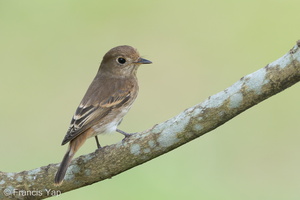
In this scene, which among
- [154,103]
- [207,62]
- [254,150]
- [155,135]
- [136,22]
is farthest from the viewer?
[136,22]

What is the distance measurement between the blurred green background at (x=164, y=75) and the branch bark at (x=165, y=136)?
2912 millimetres

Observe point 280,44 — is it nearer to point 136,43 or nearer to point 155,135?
point 136,43

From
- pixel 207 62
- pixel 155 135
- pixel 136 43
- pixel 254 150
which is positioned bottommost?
pixel 155 135

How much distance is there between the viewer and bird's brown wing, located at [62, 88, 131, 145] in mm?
5945

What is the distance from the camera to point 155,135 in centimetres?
520

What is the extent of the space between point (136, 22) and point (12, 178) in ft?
24.1

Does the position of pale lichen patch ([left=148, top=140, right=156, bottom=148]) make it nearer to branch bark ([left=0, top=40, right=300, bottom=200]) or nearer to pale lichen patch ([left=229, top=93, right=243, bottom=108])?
branch bark ([left=0, top=40, right=300, bottom=200])

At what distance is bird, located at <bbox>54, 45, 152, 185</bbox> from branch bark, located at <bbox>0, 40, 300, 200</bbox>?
0.64 feet

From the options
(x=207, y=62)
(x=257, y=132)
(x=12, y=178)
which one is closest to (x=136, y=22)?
(x=207, y=62)

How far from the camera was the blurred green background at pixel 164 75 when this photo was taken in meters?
9.18

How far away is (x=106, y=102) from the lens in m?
6.38

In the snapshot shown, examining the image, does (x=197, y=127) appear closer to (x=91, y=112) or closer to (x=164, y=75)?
(x=91, y=112)

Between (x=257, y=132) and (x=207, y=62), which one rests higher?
(x=207, y=62)

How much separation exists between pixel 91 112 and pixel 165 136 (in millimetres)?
1197
